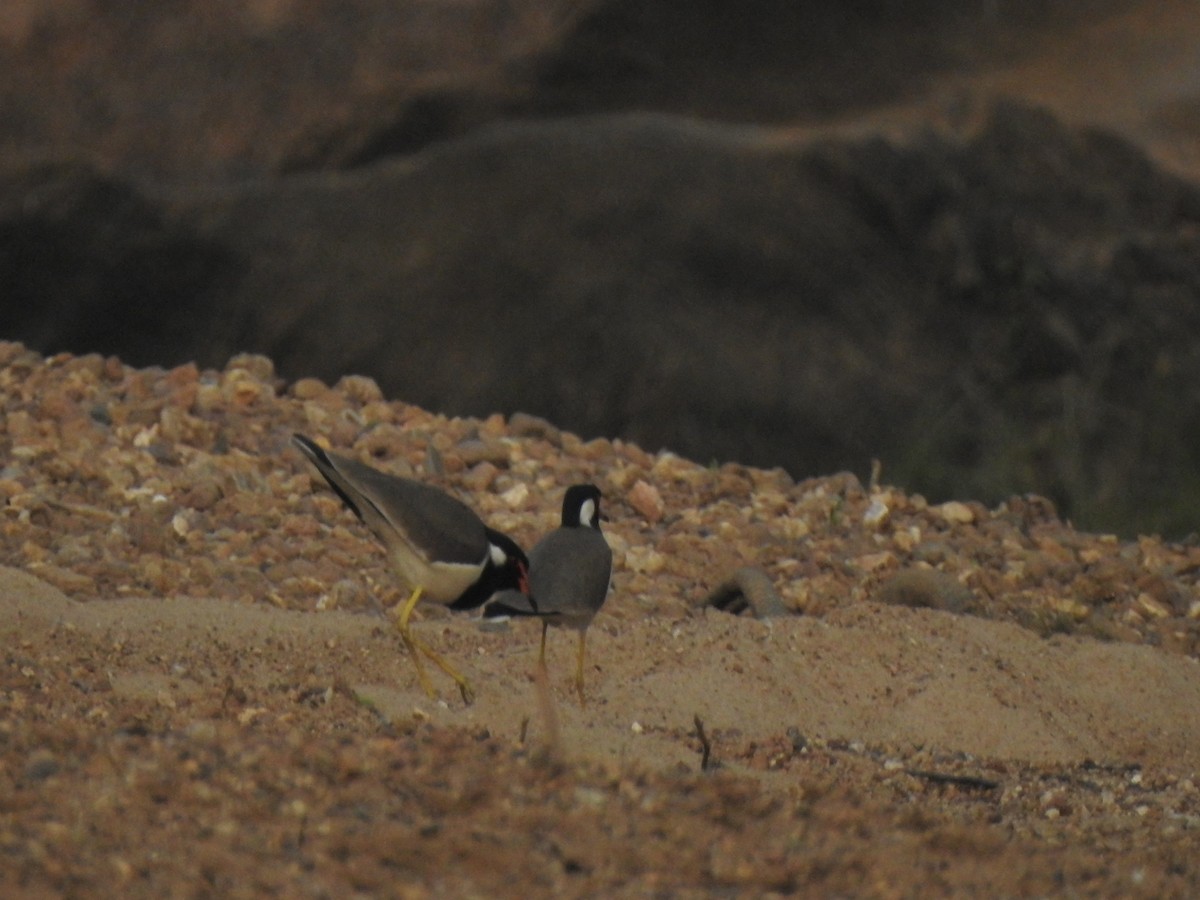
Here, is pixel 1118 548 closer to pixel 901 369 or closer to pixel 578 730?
pixel 901 369

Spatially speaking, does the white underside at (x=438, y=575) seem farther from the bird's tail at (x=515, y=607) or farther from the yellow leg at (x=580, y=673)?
the yellow leg at (x=580, y=673)

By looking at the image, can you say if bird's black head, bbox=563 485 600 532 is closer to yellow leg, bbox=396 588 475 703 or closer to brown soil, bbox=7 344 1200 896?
brown soil, bbox=7 344 1200 896

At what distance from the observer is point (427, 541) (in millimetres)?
4512

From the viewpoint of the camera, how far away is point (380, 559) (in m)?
5.78

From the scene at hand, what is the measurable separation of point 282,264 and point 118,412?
917 mm

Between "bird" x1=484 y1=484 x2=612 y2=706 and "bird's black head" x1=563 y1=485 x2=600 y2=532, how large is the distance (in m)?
0.04

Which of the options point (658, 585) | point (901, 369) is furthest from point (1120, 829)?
point (901, 369)

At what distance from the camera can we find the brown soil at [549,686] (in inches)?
116

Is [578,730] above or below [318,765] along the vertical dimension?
below

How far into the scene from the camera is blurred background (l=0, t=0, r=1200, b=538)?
6852 mm

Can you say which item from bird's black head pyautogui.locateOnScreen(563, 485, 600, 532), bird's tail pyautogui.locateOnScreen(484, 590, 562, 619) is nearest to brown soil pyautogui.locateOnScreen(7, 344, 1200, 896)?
bird's tail pyautogui.locateOnScreen(484, 590, 562, 619)

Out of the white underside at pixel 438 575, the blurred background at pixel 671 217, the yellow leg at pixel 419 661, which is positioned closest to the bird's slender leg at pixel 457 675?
the yellow leg at pixel 419 661

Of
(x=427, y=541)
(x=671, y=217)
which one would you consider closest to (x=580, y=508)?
(x=427, y=541)

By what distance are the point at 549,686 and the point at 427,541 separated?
1.61 ft
